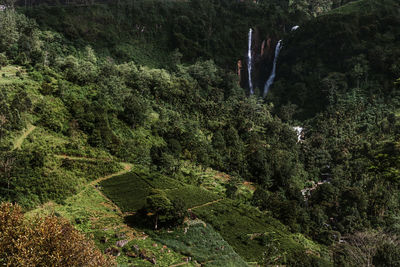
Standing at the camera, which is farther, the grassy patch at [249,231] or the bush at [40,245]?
the grassy patch at [249,231]

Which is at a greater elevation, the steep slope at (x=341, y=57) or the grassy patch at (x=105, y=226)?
the steep slope at (x=341, y=57)

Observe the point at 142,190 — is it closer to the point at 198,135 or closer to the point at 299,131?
the point at 198,135

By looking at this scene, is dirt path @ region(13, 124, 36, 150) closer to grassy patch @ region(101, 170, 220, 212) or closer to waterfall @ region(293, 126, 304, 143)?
grassy patch @ region(101, 170, 220, 212)

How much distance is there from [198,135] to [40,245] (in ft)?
180

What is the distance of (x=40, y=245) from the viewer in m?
16.9

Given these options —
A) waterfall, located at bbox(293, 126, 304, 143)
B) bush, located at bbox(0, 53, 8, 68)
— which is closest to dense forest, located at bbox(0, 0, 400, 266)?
waterfall, located at bbox(293, 126, 304, 143)

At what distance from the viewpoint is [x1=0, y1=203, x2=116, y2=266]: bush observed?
16.3m

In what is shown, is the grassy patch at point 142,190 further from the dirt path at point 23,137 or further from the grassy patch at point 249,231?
the dirt path at point 23,137

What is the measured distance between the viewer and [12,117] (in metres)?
40.8

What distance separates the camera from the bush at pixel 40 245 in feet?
53.4

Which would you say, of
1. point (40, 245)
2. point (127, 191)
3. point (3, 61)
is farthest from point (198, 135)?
point (40, 245)

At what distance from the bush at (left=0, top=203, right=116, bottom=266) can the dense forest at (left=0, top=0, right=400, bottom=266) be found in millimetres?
99

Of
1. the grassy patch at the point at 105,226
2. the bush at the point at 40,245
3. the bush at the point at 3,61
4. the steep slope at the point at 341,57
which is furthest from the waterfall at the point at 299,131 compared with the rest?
the bush at the point at 40,245

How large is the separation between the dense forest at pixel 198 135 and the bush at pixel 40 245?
0.32ft
